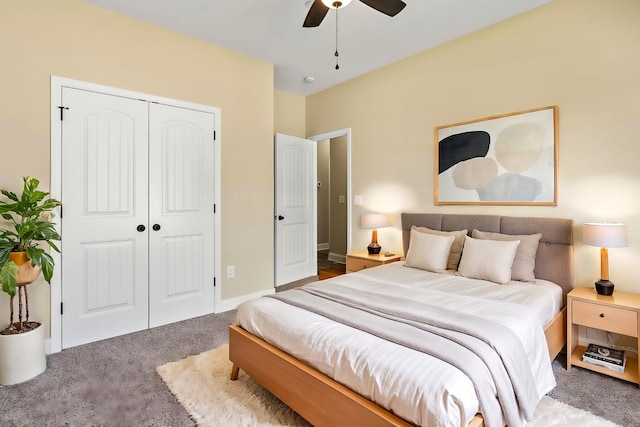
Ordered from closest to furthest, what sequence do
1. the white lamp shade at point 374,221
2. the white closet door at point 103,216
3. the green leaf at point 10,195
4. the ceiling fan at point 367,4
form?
1. the ceiling fan at point 367,4
2. the green leaf at point 10,195
3. the white closet door at point 103,216
4. the white lamp shade at point 374,221

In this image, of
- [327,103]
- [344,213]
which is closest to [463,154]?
[327,103]

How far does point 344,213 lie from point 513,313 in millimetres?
4192

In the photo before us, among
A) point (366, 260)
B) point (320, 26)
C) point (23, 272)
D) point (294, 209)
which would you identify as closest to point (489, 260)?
point (366, 260)

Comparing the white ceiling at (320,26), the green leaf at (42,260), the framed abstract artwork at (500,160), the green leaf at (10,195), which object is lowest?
the green leaf at (42,260)

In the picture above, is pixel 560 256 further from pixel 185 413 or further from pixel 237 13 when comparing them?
pixel 237 13

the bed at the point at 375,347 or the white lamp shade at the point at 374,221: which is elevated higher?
the white lamp shade at the point at 374,221

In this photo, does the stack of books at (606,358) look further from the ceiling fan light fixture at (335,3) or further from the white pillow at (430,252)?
the ceiling fan light fixture at (335,3)

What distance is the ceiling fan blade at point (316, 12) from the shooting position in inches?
85.5

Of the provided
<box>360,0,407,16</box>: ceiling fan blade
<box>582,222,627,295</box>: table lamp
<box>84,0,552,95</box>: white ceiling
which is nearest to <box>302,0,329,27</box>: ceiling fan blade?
<box>360,0,407,16</box>: ceiling fan blade

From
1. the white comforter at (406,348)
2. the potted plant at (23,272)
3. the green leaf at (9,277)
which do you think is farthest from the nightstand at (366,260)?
the green leaf at (9,277)

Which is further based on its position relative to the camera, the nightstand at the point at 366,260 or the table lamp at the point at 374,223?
the table lamp at the point at 374,223

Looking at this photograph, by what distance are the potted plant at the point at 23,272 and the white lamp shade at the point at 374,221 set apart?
2.82 metres

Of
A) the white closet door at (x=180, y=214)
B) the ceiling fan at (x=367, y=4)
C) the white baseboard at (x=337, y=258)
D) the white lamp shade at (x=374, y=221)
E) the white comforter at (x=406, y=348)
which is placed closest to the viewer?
the white comforter at (x=406, y=348)

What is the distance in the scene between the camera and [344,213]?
19.6ft
